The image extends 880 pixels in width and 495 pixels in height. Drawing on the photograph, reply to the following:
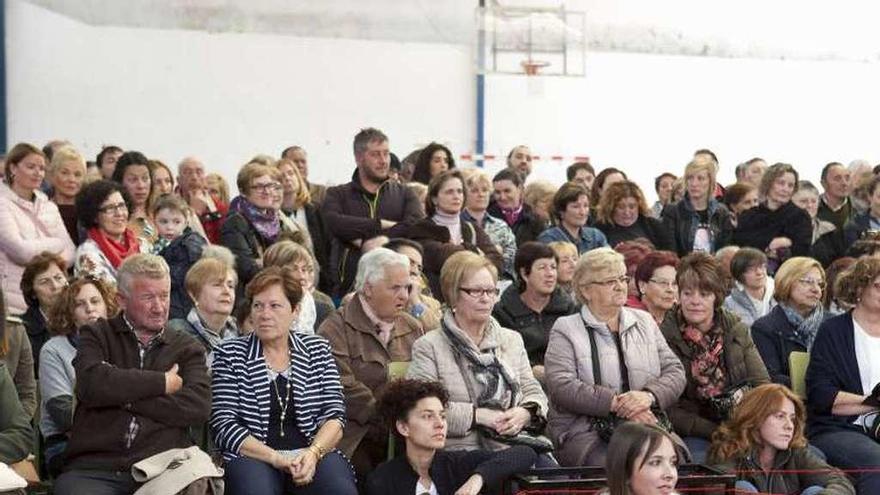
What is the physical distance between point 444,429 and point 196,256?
2280mm

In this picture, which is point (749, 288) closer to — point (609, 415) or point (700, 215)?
point (700, 215)

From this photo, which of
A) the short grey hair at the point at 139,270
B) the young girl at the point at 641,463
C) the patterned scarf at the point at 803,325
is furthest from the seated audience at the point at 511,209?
the young girl at the point at 641,463

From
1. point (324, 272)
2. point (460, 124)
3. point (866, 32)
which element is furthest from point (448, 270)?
point (866, 32)

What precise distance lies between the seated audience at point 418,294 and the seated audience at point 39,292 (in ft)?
4.98

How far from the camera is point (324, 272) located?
27.6ft

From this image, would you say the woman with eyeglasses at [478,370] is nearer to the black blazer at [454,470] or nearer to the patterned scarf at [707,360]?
the black blazer at [454,470]

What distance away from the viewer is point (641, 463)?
185 inches

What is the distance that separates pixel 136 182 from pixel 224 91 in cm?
481

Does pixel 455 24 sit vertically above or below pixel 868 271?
above

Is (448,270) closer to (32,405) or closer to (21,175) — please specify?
(32,405)

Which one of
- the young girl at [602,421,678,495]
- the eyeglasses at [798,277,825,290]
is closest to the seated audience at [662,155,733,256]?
the eyeglasses at [798,277,825,290]

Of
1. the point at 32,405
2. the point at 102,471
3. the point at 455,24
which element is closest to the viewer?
the point at 102,471

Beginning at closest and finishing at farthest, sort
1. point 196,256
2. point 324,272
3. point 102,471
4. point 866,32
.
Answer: point 102,471, point 196,256, point 324,272, point 866,32

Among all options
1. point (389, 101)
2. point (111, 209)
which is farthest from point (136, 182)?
point (389, 101)
